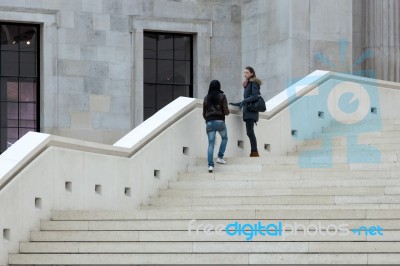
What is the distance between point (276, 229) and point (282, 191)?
235 cm

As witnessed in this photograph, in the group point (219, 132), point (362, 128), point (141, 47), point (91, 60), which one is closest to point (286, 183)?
point (219, 132)

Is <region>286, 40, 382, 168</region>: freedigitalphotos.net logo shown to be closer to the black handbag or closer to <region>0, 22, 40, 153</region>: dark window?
the black handbag

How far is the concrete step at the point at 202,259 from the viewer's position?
13891 mm

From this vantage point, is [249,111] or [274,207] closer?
[274,207]

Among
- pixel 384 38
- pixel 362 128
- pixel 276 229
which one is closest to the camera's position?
pixel 276 229

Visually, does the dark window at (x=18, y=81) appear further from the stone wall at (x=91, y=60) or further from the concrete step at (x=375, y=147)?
the concrete step at (x=375, y=147)

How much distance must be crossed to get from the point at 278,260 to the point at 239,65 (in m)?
13.2

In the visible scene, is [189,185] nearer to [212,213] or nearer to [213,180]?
[213,180]

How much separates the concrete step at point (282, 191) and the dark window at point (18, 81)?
26.0 ft

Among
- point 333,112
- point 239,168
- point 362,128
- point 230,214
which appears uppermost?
point 333,112

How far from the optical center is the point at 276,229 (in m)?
14.9

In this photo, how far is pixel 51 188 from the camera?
16.3m

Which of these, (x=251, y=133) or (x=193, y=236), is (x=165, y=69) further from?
(x=193, y=236)

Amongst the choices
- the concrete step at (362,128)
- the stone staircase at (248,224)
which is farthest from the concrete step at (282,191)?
the concrete step at (362,128)
